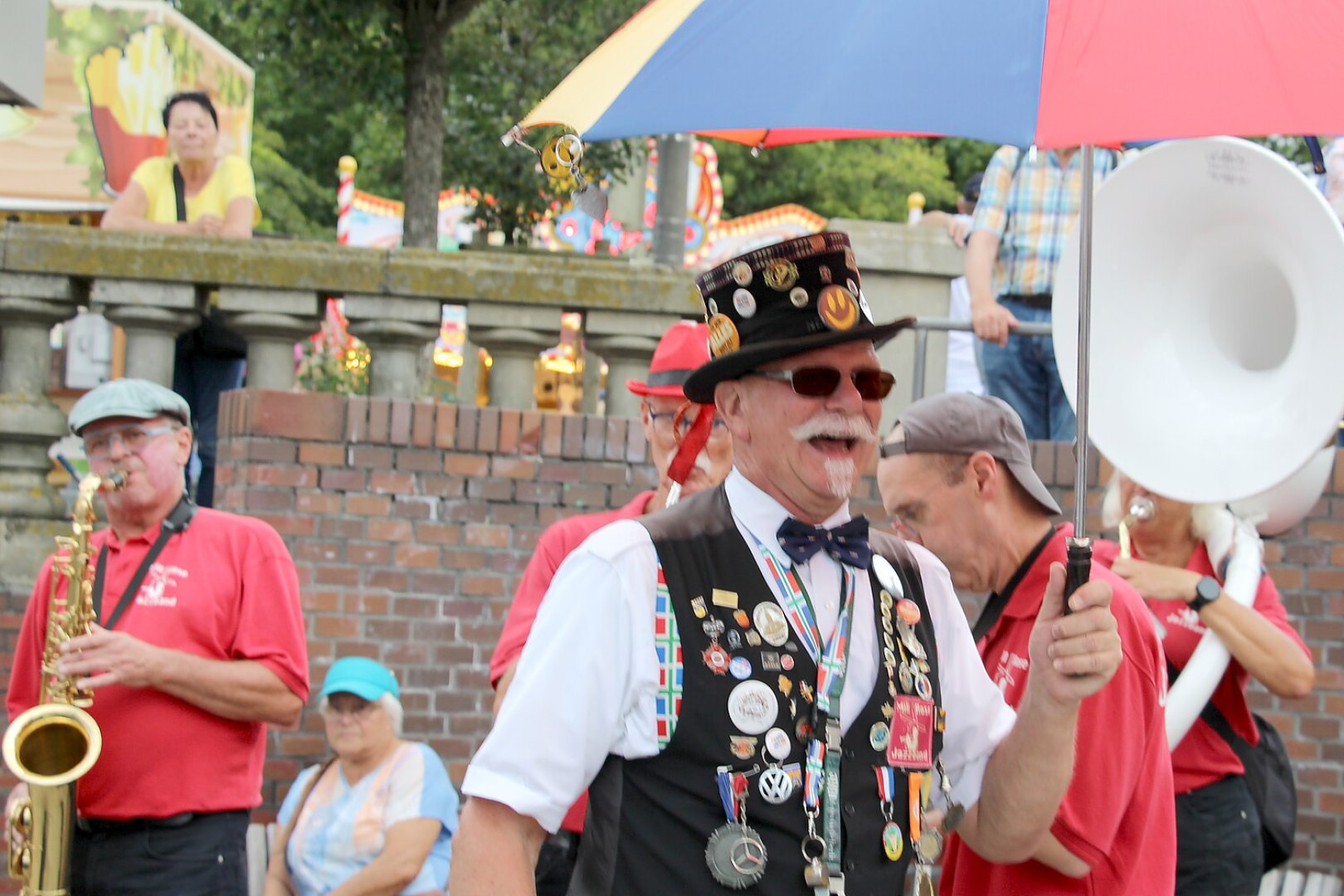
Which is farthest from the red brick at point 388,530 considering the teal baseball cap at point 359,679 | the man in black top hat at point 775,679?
the man in black top hat at point 775,679

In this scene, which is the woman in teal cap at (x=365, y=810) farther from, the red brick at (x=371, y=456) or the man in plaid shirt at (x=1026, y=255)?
the man in plaid shirt at (x=1026, y=255)

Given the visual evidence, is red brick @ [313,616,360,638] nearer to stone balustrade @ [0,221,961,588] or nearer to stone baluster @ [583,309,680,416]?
stone balustrade @ [0,221,961,588]

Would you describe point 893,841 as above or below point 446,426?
below

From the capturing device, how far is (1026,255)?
22.1ft

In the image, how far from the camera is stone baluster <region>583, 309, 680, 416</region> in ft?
20.8

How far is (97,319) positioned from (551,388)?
2830 millimetres

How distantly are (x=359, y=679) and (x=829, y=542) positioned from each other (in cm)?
336

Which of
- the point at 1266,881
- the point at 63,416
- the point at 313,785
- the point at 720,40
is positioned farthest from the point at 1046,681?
the point at 63,416

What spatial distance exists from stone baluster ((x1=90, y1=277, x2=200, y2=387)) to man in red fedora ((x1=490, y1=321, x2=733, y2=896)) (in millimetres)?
2401

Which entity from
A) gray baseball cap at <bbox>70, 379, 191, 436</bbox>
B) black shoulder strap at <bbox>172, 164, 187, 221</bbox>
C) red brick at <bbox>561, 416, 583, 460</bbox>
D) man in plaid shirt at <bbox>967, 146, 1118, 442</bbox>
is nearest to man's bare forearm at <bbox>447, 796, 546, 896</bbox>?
gray baseball cap at <bbox>70, 379, 191, 436</bbox>

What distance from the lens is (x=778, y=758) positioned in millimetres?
2535

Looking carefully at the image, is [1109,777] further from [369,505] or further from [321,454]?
[321,454]

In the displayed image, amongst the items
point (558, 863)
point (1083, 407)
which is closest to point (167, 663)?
point (558, 863)

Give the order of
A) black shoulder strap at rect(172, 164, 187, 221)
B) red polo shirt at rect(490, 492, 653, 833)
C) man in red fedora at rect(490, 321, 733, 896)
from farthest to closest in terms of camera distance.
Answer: black shoulder strap at rect(172, 164, 187, 221), red polo shirt at rect(490, 492, 653, 833), man in red fedora at rect(490, 321, 733, 896)
